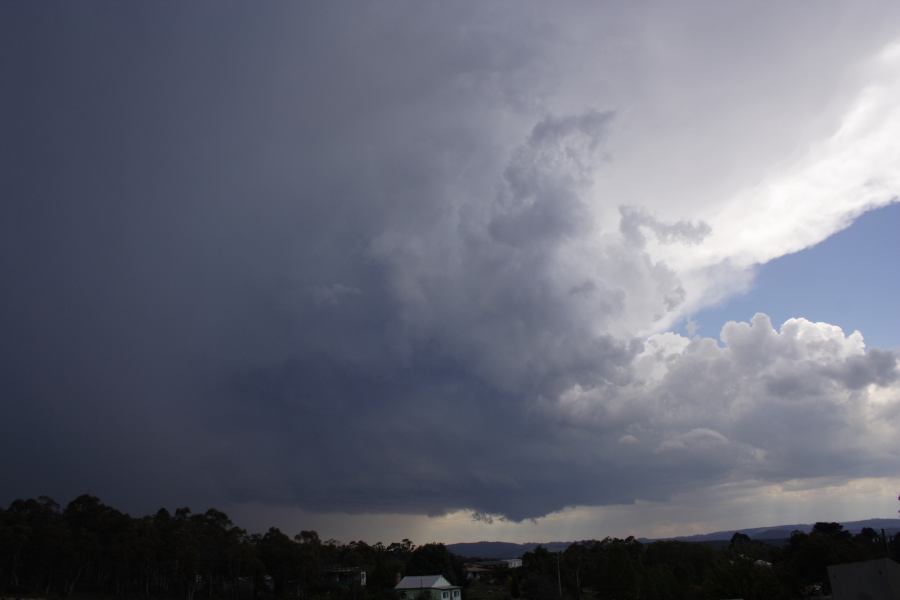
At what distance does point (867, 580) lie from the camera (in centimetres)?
4341

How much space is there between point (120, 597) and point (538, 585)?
62.0 meters

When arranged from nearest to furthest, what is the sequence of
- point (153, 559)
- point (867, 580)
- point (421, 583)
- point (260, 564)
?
point (867, 580), point (153, 559), point (260, 564), point (421, 583)

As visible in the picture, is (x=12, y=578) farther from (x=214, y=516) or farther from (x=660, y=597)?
(x=660, y=597)

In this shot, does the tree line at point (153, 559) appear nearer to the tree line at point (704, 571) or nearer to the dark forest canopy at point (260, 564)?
the dark forest canopy at point (260, 564)

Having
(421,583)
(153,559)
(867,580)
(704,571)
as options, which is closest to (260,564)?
(153,559)

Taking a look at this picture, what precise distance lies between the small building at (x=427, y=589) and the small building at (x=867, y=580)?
69.0 meters

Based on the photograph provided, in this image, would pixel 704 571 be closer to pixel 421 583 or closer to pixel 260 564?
pixel 421 583

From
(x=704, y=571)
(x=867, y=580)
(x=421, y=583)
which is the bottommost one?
(x=421, y=583)

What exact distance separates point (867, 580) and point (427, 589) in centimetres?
7334

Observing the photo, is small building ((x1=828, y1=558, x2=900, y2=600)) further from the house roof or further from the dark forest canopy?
the house roof

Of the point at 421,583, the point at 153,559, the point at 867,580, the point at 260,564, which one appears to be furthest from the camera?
the point at 421,583

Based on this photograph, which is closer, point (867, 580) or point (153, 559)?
point (867, 580)

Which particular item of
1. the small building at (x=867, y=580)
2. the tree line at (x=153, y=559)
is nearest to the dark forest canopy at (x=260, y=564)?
the tree line at (x=153, y=559)

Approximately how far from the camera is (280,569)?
10606cm
